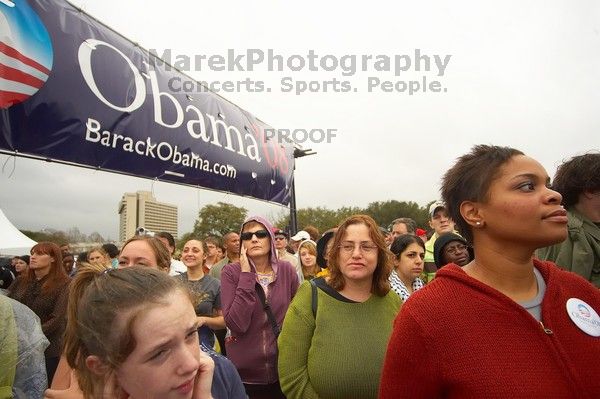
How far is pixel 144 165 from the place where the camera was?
5176 millimetres

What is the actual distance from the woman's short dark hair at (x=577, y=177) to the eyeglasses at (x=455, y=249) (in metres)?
0.84

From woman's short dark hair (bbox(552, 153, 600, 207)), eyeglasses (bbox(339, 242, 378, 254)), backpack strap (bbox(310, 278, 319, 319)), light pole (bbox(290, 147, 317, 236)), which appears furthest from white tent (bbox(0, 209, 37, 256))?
woman's short dark hair (bbox(552, 153, 600, 207))

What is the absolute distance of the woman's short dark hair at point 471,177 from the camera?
1426 mm

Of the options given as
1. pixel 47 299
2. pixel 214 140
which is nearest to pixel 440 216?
pixel 214 140

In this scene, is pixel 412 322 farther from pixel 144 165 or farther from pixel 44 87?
pixel 144 165

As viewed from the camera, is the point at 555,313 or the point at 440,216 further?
the point at 440,216

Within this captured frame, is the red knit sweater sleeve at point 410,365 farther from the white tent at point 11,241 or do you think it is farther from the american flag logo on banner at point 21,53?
the white tent at point 11,241

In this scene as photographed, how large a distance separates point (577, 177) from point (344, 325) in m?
1.56

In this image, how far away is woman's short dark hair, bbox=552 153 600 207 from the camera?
214 centimetres

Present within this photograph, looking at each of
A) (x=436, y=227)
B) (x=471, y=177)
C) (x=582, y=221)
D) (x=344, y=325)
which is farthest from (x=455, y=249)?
(x=436, y=227)

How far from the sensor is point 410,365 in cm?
128

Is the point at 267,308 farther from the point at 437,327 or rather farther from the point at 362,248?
the point at 437,327

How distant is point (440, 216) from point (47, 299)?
168 inches

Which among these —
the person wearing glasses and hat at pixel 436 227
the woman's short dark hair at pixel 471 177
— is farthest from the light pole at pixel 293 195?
the woman's short dark hair at pixel 471 177
